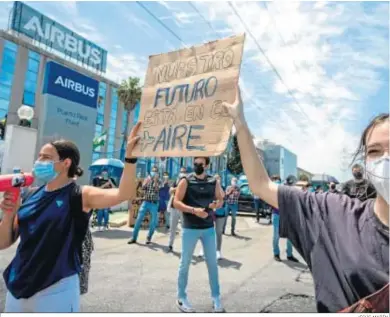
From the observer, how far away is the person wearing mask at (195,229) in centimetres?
430

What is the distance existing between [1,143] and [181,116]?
9236mm

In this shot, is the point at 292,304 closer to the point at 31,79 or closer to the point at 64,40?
the point at 31,79

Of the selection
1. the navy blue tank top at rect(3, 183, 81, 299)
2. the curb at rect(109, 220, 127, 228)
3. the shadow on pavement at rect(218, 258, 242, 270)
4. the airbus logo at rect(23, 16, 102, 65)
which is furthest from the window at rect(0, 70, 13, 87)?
the navy blue tank top at rect(3, 183, 81, 299)

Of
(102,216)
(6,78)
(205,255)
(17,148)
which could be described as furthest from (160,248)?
(6,78)

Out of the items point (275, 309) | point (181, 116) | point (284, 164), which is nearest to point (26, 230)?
point (181, 116)

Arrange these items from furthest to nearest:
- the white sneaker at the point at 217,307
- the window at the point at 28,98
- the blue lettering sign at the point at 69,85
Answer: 1. the window at the point at 28,98
2. the blue lettering sign at the point at 69,85
3. the white sneaker at the point at 217,307

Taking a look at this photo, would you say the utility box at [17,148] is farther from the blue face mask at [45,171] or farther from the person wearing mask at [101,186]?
the blue face mask at [45,171]

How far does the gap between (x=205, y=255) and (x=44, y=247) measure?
2.48 meters

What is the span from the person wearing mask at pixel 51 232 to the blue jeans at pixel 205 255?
2069mm

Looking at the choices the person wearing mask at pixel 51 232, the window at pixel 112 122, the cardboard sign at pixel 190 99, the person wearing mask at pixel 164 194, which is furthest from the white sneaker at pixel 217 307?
the window at pixel 112 122

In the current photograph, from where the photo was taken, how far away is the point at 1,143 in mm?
10125

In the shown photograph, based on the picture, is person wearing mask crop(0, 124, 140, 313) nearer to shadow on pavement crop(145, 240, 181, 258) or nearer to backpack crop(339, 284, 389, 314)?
backpack crop(339, 284, 389, 314)

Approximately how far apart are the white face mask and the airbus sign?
37784mm

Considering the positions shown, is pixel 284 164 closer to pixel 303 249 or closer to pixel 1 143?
pixel 1 143
